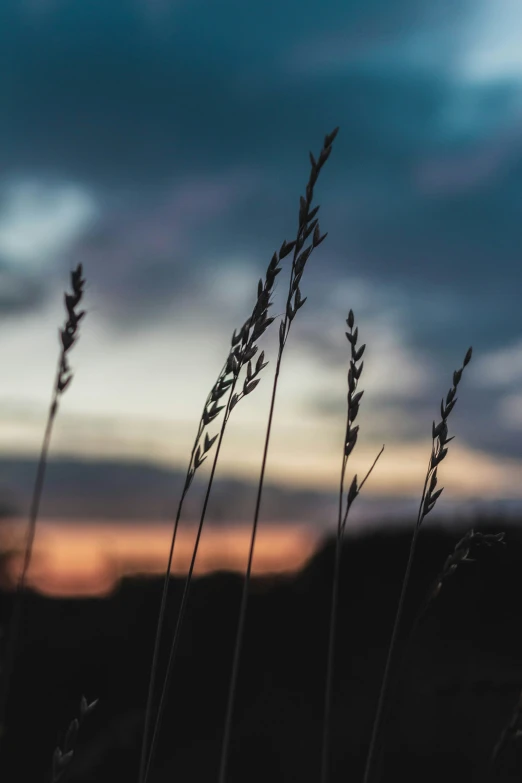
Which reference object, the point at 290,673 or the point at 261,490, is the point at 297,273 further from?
the point at 290,673

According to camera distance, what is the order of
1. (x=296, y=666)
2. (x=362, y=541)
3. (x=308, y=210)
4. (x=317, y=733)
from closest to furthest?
(x=308, y=210)
(x=317, y=733)
(x=296, y=666)
(x=362, y=541)

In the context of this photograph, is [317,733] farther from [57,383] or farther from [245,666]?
[57,383]

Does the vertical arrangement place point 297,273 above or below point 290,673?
above

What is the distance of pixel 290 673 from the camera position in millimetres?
5438

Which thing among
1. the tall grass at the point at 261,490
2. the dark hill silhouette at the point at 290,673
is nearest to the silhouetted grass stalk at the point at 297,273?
the tall grass at the point at 261,490

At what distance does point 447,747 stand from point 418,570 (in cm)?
266

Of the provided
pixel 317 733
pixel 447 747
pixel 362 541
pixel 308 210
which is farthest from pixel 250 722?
pixel 308 210

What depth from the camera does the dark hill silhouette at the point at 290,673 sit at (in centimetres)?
430

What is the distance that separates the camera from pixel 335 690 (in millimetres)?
5238

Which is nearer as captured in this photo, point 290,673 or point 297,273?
point 297,273

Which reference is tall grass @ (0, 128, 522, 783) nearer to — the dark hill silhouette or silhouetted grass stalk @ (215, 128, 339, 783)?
silhouetted grass stalk @ (215, 128, 339, 783)

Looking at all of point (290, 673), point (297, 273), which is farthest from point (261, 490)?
point (290, 673)

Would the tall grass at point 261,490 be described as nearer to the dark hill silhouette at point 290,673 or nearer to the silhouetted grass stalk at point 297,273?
the silhouetted grass stalk at point 297,273

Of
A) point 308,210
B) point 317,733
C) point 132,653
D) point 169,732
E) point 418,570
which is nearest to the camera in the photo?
point 308,210
